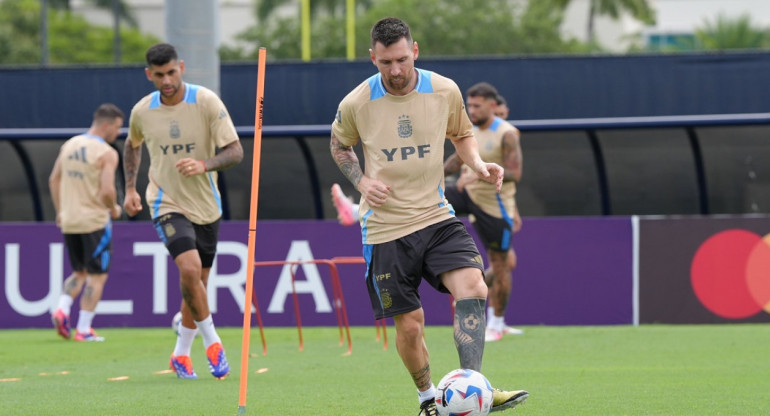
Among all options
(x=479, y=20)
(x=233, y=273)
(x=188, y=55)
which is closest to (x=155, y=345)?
(x=233, y=273)

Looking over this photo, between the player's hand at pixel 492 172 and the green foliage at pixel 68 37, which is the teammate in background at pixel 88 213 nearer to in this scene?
the player's hand at pixel 492 172

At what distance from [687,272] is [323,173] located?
498cm

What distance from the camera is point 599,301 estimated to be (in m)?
15.7

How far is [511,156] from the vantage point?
1312 cm

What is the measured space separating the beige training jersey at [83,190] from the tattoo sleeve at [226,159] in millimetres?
4967

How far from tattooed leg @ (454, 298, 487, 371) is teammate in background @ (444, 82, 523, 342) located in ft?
19.5

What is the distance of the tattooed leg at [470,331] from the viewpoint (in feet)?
23.0

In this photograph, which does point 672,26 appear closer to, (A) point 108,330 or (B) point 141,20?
(B) point 141,20

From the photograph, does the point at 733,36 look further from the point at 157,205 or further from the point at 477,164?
the point at 477,164

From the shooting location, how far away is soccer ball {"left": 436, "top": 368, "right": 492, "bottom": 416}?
265 inches

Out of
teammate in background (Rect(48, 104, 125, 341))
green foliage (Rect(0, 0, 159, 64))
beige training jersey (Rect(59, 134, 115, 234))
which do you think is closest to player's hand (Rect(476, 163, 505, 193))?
teammate in background (Rect(48, 104, 125, 341))

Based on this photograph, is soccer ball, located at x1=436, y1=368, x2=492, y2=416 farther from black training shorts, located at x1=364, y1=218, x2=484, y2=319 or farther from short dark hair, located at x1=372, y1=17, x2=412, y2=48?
short dark hair, located at x1=372, y1=17, x2=412, y2=48

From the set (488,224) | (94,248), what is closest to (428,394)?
(488,224)

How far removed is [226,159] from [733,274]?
7.74 metres
